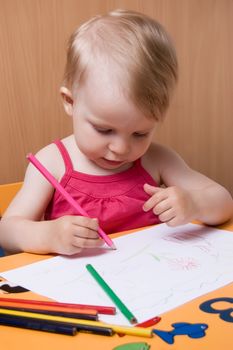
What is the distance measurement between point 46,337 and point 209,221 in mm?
362

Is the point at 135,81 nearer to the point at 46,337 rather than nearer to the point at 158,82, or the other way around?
the point at 158,82

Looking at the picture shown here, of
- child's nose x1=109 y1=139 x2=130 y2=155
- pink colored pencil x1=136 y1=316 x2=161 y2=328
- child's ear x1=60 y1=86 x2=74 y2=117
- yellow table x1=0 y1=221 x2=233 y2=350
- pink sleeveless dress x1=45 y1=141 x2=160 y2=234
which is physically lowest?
pink sleeveless dress x1=45 y1=141 x2=160 y2=234

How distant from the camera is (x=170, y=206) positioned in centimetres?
62

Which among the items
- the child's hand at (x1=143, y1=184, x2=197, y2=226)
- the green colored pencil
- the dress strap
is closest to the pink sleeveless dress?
the dress strap

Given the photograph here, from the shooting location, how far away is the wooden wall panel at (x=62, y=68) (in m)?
1.07

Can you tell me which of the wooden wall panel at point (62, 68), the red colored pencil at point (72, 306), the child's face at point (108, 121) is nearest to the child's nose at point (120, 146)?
the child's face at point (108, 121)

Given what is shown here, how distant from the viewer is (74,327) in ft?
1.19

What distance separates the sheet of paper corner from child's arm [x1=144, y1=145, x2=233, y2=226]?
3 centimetres

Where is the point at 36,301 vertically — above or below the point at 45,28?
below

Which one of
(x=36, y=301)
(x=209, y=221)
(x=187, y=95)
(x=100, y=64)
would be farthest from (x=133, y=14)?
(x=187, y=95)

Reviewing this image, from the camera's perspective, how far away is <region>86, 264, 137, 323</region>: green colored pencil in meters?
0.39

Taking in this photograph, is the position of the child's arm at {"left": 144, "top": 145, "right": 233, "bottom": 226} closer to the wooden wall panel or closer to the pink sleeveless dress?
the pink sleeveless dress

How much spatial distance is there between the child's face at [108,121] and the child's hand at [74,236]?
117 mm

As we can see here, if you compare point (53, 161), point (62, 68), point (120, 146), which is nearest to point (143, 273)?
point (120, 146)
